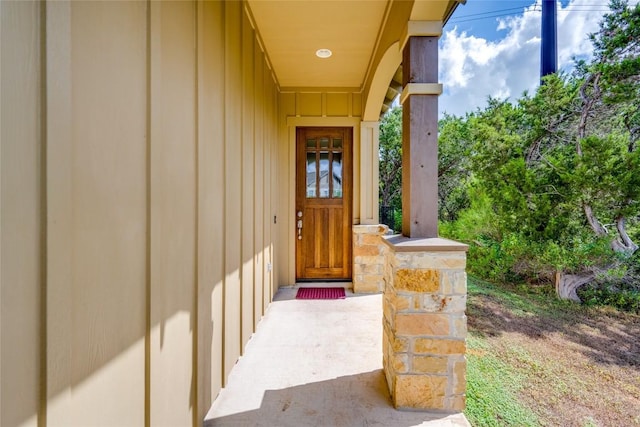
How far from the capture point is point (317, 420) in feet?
5.66

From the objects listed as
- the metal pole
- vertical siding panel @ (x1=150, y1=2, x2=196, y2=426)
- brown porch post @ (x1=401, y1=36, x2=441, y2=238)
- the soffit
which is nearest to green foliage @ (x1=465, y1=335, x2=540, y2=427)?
brown porch post @ (x1=401, y1=36, x2=441, y2=238)

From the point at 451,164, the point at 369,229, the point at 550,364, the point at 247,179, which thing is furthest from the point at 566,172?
the point at 247,179

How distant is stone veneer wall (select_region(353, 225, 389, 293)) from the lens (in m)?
4.09

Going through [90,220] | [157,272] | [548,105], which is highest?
[548,105]

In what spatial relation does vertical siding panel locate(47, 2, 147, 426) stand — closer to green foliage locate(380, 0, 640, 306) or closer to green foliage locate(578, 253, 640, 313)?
green foliage locate(380, 0, 640, 306)

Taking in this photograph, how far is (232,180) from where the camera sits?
2150mm

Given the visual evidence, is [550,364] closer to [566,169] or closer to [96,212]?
[566,169]

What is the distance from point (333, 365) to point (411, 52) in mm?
2317

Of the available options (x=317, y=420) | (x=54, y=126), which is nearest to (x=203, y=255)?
(x=54, y=126)

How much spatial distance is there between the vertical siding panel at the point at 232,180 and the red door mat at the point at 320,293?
1.64m

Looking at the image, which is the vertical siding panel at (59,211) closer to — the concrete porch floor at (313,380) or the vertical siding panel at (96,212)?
the vertical siding panel at (96,212)

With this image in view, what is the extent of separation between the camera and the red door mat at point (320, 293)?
3.89 metres

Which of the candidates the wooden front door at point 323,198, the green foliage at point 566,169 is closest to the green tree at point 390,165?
the green foliage at point 566,169

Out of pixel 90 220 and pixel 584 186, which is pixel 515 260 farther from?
pixel 90 220
